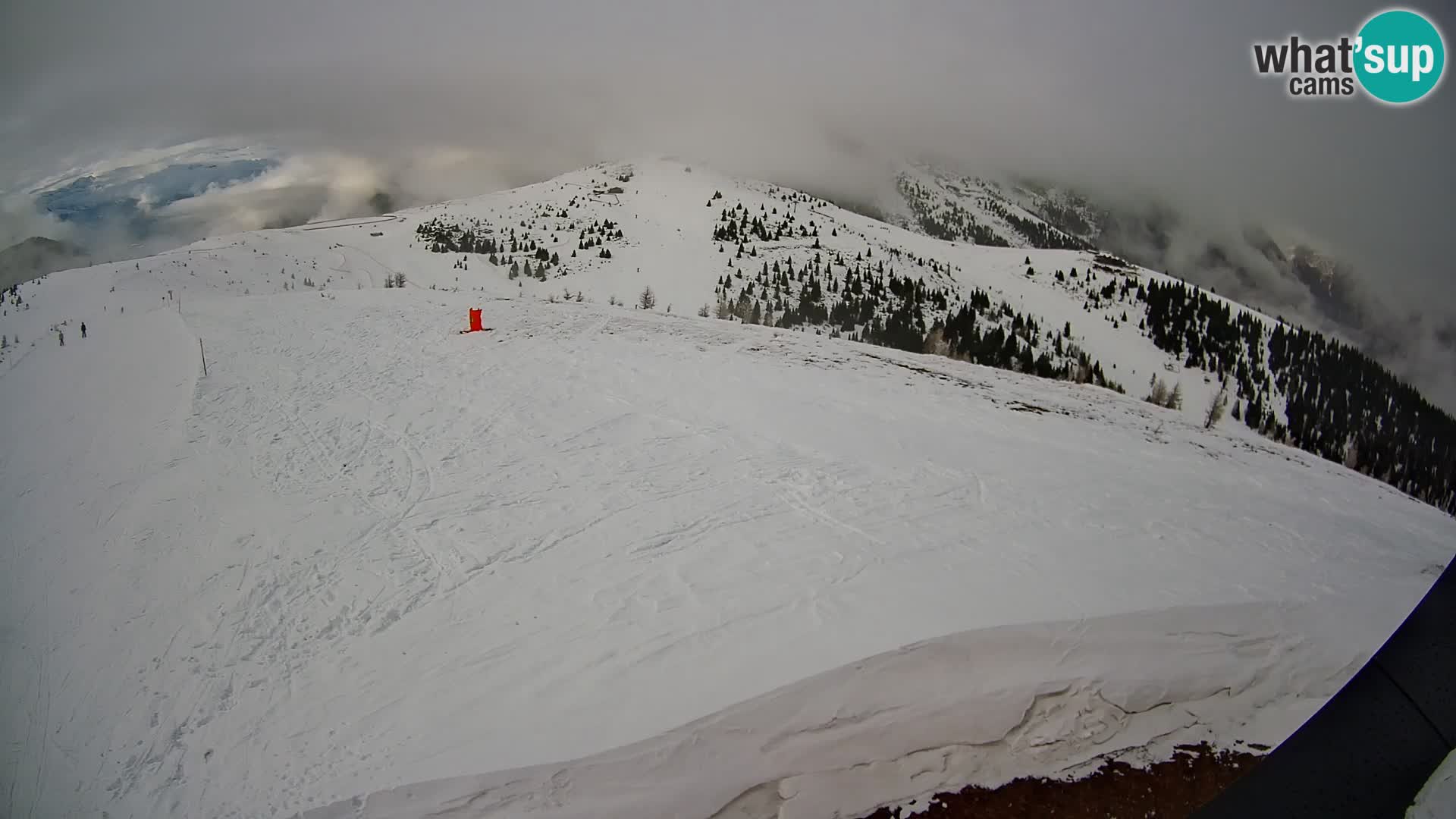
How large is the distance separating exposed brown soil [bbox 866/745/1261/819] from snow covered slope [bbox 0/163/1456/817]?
13 centimetres

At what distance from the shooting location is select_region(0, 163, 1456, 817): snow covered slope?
388 cm

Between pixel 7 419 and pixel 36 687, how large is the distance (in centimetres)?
434

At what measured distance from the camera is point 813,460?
8172 mm

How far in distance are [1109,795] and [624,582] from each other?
3746mm

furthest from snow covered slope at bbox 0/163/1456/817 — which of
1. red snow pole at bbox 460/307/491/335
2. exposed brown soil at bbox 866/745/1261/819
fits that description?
red snow pole at bbox 460/307/491/335

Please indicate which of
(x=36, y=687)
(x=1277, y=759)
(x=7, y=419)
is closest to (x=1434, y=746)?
(x=1277, y=759)

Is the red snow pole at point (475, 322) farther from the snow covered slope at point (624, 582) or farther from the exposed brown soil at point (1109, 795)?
the exposed brown soil at point (1109, 795)

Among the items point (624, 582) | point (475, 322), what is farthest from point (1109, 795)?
point (475, 322)

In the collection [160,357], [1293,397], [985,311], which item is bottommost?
[1293,397]

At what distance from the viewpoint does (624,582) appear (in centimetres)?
562

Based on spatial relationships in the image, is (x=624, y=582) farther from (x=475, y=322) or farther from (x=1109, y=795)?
(x=475, y=322)

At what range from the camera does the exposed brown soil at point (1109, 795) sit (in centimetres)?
A: 355

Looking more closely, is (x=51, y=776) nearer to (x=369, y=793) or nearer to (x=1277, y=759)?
(x=369, y=793)

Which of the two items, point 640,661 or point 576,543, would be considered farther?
point 576,543
